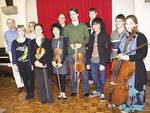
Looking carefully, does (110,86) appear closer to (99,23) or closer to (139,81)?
(139,81)

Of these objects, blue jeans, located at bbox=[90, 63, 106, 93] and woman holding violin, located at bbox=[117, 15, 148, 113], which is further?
blue jeans, located at bbox=[90, 63, 106, 93]

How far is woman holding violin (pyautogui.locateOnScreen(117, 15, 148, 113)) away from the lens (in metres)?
3.11

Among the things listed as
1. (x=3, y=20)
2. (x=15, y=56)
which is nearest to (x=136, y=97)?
(x=15, y=56)

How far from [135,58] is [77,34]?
1291 mm

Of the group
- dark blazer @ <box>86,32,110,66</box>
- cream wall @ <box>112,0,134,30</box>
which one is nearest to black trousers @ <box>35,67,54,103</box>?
dark blazer @ <box>86,32,110,66</box>

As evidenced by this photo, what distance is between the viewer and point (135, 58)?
316 cm

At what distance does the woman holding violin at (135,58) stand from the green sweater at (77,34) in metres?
0.97

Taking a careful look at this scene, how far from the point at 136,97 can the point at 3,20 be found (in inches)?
155

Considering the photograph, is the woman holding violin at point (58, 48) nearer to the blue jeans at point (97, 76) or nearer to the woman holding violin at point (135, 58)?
the blue jeans at point (97, 76)

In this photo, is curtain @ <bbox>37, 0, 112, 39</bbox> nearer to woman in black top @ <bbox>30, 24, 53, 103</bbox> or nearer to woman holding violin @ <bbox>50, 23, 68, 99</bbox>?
woman holding violin @ <bbox>50, 23, 68, 99</bbox>

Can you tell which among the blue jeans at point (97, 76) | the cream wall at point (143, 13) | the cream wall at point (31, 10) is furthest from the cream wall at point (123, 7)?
the cream wall at point (31, 10)

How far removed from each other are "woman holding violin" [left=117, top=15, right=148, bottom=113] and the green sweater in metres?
0.97

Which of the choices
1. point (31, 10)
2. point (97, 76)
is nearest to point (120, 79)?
point (97, 76)

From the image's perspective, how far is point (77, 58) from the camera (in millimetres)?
4109
